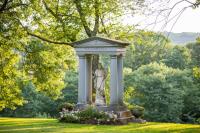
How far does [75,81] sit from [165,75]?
1212cm

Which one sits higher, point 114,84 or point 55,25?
point 55,25

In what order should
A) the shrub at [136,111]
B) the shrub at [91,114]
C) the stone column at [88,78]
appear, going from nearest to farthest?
the shrub at [91,114] < the stone column at [88,78] < the shrub at [136,111]

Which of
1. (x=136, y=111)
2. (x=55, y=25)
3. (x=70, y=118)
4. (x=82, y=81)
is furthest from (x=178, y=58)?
(x=70, y=118)

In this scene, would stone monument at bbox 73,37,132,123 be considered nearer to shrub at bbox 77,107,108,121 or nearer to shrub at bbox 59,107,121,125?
shrub at bbox 59,107,121,125

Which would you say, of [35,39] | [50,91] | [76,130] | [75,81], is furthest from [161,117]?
[76,130]

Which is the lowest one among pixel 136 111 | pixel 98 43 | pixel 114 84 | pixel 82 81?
pixel 136 111

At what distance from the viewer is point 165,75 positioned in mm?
47000

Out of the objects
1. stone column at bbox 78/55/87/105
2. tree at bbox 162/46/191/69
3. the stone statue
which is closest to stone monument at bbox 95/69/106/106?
the stone statue

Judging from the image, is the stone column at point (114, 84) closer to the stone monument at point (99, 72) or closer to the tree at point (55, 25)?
the stone monument at point (99, 72)

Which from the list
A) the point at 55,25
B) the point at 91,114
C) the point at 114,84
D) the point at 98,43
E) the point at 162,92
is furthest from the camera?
the point at 162,92

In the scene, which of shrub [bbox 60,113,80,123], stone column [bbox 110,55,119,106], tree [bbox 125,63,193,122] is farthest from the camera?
tree [bbox 125,63,193,122]

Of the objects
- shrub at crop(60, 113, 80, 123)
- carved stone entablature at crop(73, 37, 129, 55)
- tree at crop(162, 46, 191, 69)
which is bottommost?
shrub at crop(60, 113, 80, 123)

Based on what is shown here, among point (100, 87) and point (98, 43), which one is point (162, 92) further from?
point (98, 43)

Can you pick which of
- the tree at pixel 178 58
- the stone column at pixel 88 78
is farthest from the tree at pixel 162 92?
the stone column at pixel 88 78
